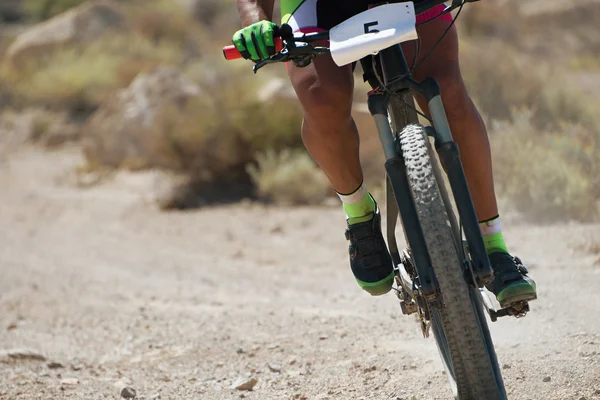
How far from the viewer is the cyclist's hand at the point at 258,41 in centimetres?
247

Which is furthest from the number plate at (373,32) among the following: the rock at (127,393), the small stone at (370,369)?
the rock at (127,393)

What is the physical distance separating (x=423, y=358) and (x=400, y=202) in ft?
3.86

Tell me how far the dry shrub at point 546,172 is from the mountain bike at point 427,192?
4120mm

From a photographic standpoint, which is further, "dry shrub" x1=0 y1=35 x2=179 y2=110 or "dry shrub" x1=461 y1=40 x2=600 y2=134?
"dry shrub" x1=0 y1=35 x2=179 y2=110

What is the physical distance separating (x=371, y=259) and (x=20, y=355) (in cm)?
203

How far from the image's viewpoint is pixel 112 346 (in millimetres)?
4176

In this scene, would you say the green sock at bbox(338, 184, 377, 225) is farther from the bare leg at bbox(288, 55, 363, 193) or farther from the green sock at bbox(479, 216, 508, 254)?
the green sock at bbox(479, 216, 508, 254)

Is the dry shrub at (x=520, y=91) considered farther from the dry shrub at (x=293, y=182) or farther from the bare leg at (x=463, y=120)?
the bare leg at (x=463, y=120)

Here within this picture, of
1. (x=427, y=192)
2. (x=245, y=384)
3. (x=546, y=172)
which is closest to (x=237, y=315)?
(x=245, y=384)

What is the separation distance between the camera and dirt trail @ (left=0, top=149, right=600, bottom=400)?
10.3 ft

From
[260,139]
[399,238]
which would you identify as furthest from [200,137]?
[399,238]

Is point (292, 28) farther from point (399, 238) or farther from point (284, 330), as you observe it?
point (399, 238)

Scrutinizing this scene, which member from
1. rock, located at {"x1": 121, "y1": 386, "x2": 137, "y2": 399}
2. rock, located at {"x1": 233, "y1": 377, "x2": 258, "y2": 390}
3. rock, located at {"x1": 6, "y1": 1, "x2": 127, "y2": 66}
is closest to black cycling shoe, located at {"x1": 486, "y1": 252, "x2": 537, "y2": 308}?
rock, located at {"x1": 233, "y1": 377, "x2": 258, "y2": 390}

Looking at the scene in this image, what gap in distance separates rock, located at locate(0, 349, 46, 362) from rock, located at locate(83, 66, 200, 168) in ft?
19.0
